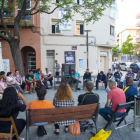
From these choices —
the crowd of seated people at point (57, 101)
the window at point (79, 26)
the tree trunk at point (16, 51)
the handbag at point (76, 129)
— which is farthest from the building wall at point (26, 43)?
the handbag at point (76, 129)

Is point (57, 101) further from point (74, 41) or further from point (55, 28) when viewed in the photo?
point (55, 28)

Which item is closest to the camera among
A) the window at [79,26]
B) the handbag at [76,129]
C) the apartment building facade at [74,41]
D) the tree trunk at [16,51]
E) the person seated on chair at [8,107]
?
the person seated on chair at [8,107]

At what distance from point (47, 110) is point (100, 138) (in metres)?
1.24

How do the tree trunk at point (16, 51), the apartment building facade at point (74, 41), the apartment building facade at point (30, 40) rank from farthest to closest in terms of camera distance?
the apartment building facade at point (74, 41) → the apartment building facade at point (30, 40) → the tree trunk at point (16, 51)

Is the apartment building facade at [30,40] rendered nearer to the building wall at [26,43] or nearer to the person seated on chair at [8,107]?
the building wall at [26,43]

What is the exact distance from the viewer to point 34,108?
3.34 metres

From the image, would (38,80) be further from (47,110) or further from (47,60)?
(47,60)

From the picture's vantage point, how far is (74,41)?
54.0ft

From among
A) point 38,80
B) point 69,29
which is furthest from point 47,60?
point 38,80

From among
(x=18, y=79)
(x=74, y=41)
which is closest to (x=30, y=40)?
(x=74, y=41)

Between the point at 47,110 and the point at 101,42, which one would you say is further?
the point at 101,42

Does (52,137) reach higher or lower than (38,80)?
lower

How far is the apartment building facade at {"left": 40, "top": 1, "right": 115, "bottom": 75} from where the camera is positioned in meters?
15.9

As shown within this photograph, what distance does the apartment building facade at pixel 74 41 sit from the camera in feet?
52.1
